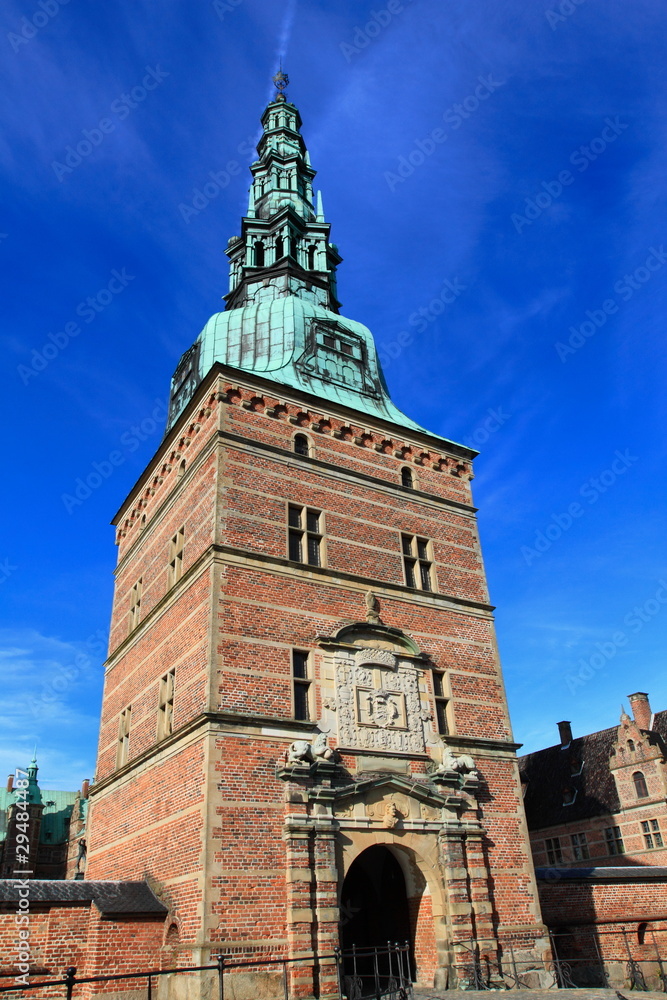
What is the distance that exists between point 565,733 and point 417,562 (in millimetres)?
29652

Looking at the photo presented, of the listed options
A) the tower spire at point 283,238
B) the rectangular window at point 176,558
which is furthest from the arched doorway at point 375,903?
the tower spire at point 283,238

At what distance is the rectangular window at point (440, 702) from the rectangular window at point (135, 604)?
8.80m

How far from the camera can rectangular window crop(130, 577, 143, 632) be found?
22284 millimetres

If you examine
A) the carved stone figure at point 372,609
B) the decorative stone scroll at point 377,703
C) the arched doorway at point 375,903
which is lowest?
the arched doorway at point 375,903

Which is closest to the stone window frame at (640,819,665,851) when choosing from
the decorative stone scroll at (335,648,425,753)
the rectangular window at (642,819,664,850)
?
the rectangular window at (642,819,664,850)

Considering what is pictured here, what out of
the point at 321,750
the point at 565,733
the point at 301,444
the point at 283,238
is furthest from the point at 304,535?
the point at 565,733

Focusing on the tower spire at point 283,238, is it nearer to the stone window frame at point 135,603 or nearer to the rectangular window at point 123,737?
the stone window frame at point 135,603

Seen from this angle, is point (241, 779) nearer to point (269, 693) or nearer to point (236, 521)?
point (269, 693)

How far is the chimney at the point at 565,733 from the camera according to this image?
44.5 m

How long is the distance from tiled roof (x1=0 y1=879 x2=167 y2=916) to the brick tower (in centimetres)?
62

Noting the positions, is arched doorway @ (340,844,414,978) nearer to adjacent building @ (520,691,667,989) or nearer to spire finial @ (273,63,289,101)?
adjacent building @ (520,691,667,989)

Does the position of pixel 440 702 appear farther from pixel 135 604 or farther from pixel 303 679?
pixel 135 604

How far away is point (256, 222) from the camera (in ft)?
91.8

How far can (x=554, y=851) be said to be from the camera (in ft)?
132
